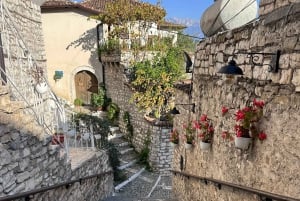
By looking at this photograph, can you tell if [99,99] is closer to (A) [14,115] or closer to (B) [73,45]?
(B) [73,45]

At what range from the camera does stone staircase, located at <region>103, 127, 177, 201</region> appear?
27.0 ft

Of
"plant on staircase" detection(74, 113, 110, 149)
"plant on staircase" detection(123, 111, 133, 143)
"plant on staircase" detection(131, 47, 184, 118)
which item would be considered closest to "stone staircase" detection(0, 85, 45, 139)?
"plant on staircase" detection(74, 113, 110, 149)

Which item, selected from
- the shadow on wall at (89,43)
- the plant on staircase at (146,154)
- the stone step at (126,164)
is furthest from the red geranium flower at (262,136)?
the shadow on wall at (89,43)

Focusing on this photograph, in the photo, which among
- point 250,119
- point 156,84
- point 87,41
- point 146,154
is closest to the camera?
point 250,119

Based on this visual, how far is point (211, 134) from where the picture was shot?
13.1 feet

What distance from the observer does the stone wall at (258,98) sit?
2135 millimetres

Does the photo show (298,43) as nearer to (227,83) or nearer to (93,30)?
(227,83)

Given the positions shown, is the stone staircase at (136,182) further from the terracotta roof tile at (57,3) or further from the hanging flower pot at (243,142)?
the terracotta roof tile at (57,3)

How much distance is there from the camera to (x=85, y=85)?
15227 millimetres

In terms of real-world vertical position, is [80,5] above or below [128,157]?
above

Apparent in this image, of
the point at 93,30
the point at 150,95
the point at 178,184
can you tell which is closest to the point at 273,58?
the point at 178,184

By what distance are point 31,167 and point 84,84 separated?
40.1 feet

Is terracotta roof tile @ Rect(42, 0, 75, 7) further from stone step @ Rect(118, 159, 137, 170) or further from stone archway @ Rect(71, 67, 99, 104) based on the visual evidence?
stone step @ Rect(118, 159, 137, 170)

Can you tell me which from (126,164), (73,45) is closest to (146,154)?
(126,164)
